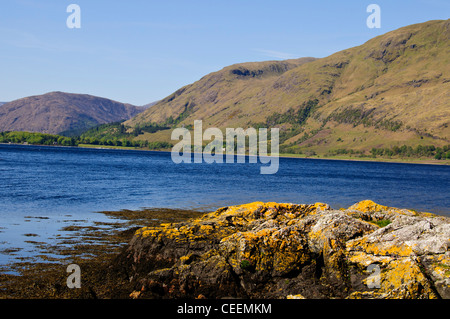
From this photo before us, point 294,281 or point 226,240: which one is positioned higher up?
point 226,240

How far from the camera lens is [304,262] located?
1812 cm

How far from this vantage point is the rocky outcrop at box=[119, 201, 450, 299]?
15469 mm

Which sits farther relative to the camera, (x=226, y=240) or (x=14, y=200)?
(x=14, y=200)

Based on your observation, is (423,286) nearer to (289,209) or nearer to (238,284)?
(238,284)

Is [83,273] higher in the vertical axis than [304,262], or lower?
lower

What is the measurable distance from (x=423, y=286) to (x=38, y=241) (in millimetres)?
23978

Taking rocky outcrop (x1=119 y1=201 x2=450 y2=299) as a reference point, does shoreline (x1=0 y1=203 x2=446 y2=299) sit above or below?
below

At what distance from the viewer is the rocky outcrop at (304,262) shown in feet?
50.8

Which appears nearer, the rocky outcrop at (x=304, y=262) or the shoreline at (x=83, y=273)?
the rocky outcrop at (x=304, y=262)

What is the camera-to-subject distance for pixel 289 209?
84.4ft

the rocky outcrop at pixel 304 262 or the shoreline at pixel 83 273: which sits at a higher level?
the rocky outcrop at pixel 304 262

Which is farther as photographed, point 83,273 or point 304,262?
point 83,273

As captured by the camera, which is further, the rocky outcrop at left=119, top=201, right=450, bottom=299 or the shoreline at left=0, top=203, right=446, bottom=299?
the shoreline at left=0, top=203, right=446, bottom=299
